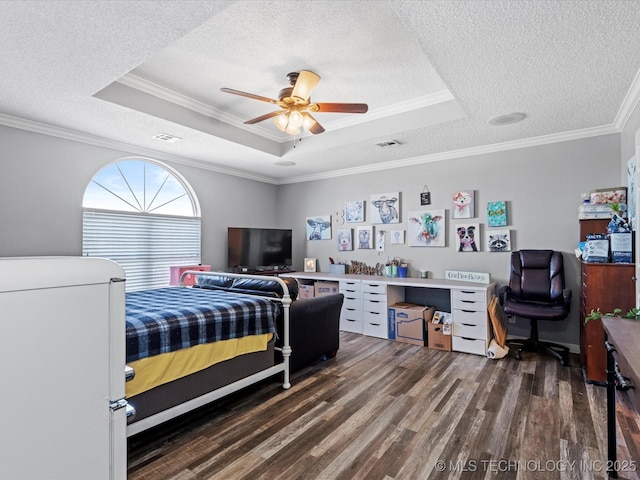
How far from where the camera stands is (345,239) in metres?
5.50

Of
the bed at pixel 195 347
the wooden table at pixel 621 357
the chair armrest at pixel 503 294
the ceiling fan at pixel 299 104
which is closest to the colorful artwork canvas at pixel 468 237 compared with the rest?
the chair armrest at pixel 503 294

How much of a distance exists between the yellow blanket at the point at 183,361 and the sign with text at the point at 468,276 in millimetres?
2792

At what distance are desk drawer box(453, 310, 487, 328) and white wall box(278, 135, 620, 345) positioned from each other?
0.72 m

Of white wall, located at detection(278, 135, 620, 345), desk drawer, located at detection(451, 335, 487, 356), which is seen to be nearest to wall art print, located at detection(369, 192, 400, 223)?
white wall, located at detection(278, 135, 620, 345)

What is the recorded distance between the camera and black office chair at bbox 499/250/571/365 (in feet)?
11.1

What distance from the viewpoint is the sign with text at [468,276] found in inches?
162

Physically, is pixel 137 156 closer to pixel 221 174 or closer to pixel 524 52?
pixel 221 174

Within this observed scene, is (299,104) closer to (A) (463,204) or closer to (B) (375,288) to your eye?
(B) (375,288)

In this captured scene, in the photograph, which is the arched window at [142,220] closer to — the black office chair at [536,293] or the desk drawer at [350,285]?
the desk drawer at [350,285]

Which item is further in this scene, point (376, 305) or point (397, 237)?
point (397, 237)

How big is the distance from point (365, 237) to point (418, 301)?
124cm

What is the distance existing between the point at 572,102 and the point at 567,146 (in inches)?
41.3

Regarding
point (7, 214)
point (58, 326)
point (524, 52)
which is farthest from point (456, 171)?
point (7, 214)

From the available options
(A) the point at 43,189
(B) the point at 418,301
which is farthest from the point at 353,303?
(A) the point at 43,189
